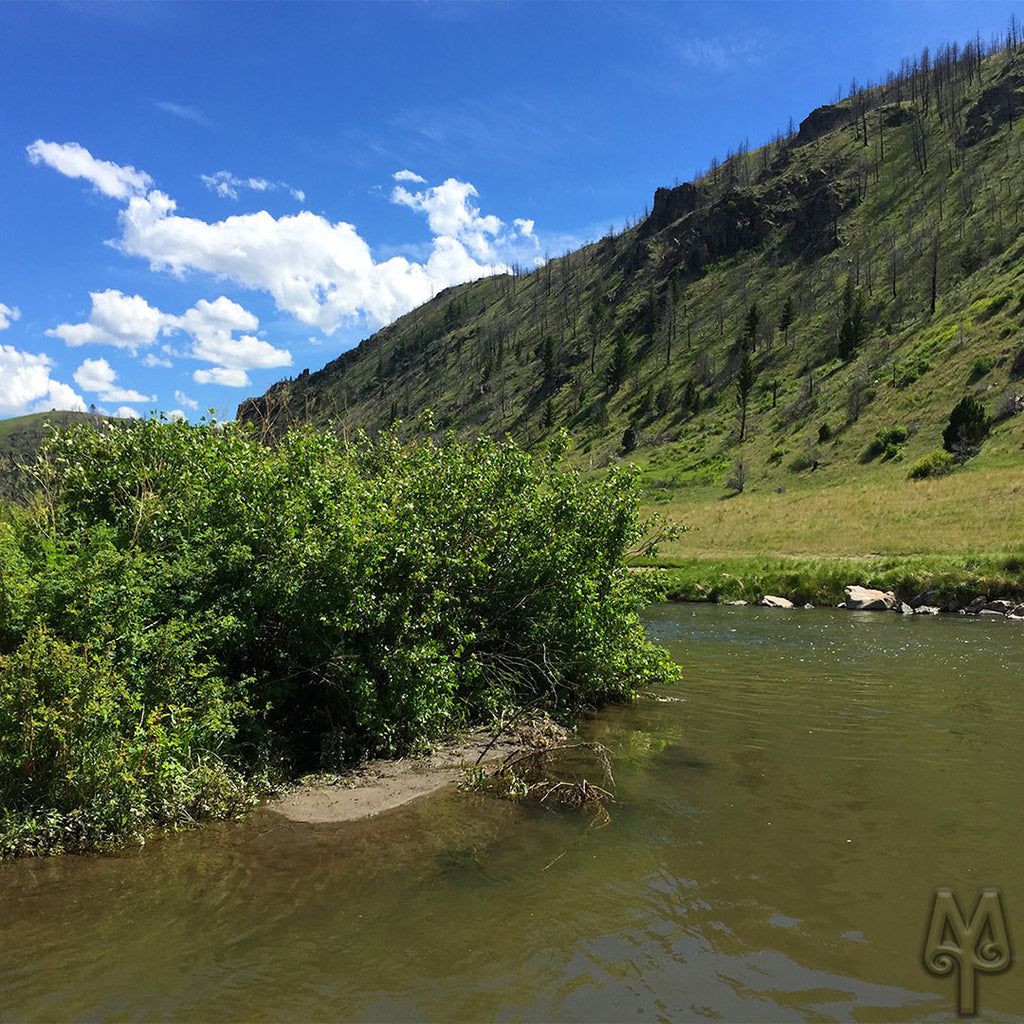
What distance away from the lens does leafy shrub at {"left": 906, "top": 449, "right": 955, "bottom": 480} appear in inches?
2036

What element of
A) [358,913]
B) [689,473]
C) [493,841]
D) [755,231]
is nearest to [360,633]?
[493,841]

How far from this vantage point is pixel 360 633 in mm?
11883

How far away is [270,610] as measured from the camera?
1151cm

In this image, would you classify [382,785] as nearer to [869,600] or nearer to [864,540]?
[869,600]

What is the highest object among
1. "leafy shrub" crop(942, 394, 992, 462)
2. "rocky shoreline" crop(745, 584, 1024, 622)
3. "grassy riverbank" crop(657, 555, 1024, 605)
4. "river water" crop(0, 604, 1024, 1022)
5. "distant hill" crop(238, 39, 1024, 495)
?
"distant hill" crop(238, 39, 1024, 495)

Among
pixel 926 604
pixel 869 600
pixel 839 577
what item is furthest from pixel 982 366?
pixel 869 600

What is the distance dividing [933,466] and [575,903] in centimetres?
5448

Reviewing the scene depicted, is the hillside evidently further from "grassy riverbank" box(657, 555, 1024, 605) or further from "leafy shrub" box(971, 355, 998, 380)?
"grassy riverbank" box(657, 555, 1024, 605)

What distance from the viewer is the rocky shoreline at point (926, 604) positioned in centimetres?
2805

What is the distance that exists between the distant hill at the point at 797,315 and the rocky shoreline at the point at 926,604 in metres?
23.3

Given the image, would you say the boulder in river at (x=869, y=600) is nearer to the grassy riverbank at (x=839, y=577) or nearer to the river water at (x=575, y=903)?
the grassy riverbank at (x=839, y=577)

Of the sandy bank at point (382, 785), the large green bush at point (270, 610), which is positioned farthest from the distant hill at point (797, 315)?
the sandy bank at point (382, 785)

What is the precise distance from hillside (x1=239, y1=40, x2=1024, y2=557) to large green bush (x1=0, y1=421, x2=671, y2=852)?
2955 centimetres

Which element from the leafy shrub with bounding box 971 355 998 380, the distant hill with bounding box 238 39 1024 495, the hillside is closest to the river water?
the hillside
